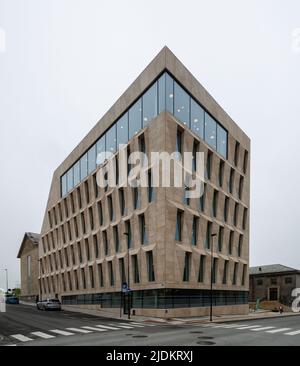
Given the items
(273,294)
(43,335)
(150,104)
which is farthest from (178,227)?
(273,294)

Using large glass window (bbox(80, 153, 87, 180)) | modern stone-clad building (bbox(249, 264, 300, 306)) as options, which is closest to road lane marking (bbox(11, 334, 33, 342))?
large glass window (bbox(80, 153, 87, 180))

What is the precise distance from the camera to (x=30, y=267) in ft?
294

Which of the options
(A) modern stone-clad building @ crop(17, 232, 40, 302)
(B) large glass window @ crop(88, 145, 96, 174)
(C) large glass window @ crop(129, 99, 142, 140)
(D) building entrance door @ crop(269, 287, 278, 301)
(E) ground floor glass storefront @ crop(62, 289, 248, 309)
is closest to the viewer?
(E) ground floor glass storefront @ crop(62, 289, 248, 309)

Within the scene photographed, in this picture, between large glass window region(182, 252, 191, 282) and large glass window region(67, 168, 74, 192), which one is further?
large glass window region(67, 168, 74, 192)

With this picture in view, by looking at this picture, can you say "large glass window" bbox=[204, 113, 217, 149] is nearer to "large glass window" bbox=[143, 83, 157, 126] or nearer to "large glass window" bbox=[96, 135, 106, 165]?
"large glass window" bbox=[143, 83, 157, 126]

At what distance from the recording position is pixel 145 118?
3941cm

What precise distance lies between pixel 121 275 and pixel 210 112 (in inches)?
922

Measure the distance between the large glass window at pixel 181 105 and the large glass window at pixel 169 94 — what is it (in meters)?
0.63

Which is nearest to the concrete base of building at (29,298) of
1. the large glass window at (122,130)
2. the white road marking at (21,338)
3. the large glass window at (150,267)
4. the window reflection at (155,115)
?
the window reflection at (155,115)

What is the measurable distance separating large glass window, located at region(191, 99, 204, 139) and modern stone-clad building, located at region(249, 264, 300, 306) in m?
50.9

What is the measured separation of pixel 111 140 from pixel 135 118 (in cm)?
693

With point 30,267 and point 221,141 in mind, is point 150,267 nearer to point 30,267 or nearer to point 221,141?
point 221,141

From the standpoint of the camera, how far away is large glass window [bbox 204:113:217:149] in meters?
44.5

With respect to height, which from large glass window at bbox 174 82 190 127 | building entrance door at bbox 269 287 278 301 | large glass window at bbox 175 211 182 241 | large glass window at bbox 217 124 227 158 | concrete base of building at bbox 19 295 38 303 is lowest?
concrete base of building at bbox 19 295 38 303
